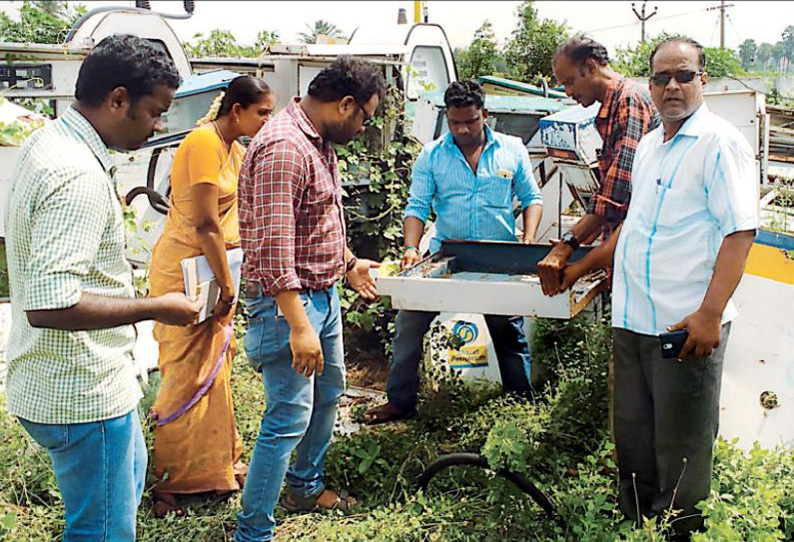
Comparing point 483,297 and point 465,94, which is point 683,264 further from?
point 465,94

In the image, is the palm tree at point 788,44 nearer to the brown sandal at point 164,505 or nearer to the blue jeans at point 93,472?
the brown sandal at point 164,505

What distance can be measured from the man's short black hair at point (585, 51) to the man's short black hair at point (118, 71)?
1.99m

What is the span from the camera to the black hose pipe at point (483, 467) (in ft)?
10.1

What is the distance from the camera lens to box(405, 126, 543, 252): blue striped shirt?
4168 mm

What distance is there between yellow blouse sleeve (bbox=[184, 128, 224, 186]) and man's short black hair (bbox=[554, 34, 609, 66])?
1615 millimetres

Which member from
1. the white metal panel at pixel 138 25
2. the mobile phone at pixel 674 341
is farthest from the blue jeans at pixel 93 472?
the white metal panel at pixel 138 25

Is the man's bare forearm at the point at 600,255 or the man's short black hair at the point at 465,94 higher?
the man's short black hair at the point at 465,94

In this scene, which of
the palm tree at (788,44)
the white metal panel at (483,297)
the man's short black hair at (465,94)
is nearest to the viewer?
the white metal panel at (483,297)

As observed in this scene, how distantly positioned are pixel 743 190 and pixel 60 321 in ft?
6.82

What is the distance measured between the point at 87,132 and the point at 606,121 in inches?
87.7

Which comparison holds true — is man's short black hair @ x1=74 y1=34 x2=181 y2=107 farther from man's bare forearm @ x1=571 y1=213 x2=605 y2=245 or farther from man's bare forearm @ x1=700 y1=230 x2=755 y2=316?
man's bare forearm @ x1=571 y1=213 x2=605 y2=245

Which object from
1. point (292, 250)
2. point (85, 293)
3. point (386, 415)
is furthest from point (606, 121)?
point (85, 293)

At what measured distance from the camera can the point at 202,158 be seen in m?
3.28

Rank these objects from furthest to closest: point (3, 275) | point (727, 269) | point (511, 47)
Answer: point (511, 47)
point (3, 275)
point (727, 269)
